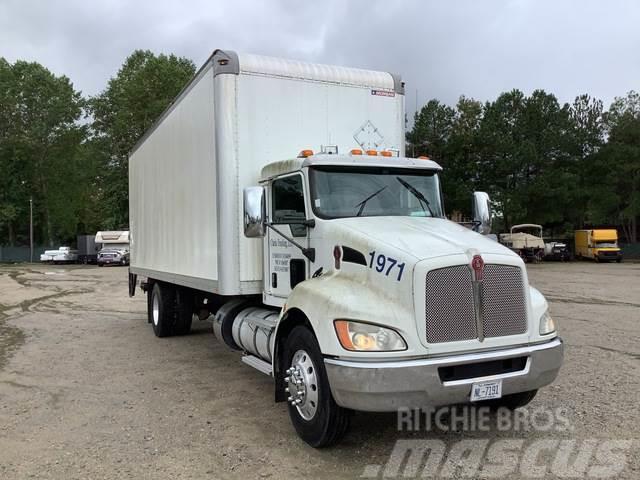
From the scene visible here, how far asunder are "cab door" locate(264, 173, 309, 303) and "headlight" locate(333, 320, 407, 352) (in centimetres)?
135

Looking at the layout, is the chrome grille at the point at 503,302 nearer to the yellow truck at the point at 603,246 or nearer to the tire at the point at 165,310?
the tire at the point at 165,310

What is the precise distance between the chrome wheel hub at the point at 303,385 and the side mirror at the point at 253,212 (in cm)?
119

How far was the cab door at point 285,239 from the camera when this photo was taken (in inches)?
219

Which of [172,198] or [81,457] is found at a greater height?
[172,198]

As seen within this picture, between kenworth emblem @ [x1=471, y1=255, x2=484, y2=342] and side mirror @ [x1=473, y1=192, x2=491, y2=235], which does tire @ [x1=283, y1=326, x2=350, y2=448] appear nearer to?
kenworth emblem @ [x1=471, y1=255, x2=484, y2=342]

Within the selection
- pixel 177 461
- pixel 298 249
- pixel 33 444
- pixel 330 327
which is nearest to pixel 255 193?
pixel 298 249

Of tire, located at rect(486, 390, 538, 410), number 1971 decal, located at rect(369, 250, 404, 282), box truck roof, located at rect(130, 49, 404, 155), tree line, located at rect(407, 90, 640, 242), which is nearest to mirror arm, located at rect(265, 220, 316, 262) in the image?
number 1971 decal, located at rect(369, 250, 404, 282)

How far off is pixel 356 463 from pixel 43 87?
61.3 metres

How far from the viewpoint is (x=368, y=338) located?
4199 mm

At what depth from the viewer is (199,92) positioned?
282 inches

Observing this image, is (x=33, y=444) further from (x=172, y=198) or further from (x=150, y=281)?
(x=150, y=281)

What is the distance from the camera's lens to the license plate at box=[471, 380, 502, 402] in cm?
423

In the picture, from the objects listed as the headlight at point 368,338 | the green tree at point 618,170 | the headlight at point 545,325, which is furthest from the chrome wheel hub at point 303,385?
the green tree at point 618,170

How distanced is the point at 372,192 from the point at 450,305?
1.65 m
